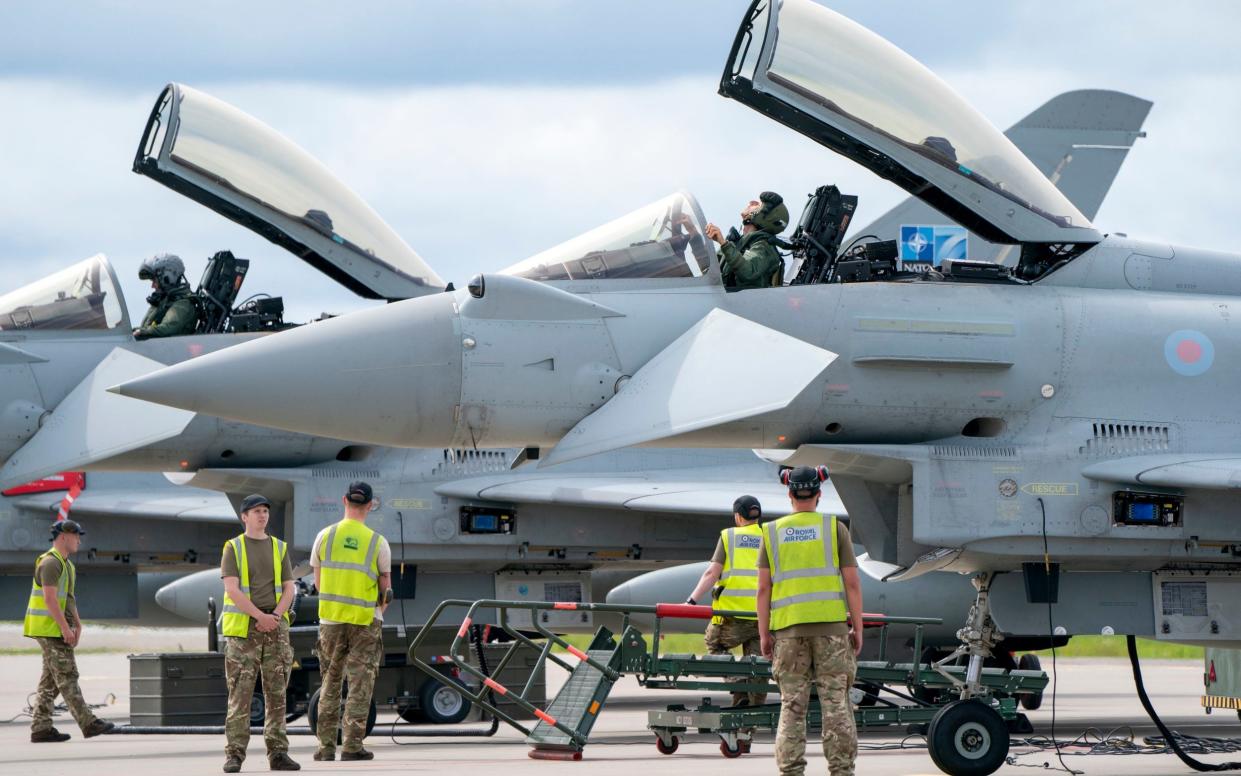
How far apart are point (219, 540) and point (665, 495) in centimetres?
488

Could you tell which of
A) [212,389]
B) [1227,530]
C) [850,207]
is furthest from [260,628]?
[1227,530]

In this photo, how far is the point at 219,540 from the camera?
1712cm

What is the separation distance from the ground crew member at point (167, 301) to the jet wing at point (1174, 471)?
27.5ft

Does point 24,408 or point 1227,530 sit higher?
point 24,408

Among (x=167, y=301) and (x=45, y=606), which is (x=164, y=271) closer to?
(x=167, y=301)

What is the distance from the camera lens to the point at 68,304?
1577 cm

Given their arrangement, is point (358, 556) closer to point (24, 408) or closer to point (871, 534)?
point (871, 534)

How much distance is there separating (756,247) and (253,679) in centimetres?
402

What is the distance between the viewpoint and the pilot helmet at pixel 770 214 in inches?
433

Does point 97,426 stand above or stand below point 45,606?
Result: above

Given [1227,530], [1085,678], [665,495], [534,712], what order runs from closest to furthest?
[534,712] < [1227,530] < [665,495] < [1085,678]

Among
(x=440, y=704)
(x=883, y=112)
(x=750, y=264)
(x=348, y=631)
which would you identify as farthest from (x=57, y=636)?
(x=883, y=112)

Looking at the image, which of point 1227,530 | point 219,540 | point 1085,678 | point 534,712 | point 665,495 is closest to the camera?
point 534,712

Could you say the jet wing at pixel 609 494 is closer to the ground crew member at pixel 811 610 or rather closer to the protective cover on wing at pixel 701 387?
the protective cover on wing at pixel 701 387
